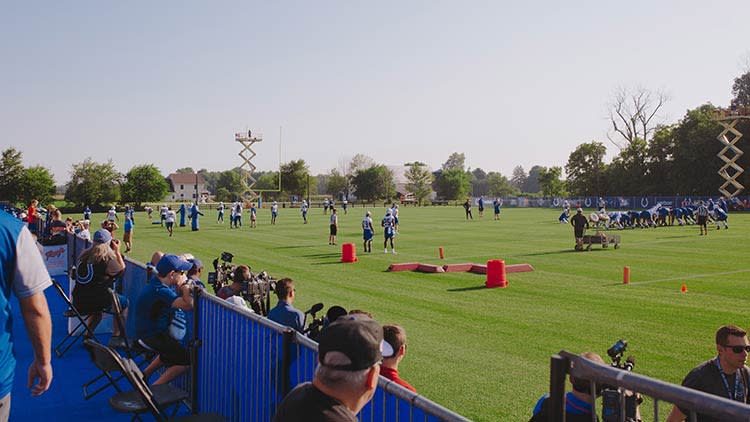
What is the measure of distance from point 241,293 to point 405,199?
110118mm

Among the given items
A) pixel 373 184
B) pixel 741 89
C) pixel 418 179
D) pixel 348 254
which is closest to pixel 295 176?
pixel 373 184

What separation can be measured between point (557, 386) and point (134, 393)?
4.73m

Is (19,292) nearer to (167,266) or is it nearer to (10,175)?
(167,266)

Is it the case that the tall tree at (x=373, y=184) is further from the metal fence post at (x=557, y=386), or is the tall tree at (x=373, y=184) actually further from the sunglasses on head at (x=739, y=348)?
the metal fence post at (x=557, y=386)

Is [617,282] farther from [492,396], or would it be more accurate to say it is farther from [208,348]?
[208,348]

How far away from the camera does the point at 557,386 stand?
268 centimetres

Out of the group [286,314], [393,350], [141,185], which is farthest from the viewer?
[141,185]

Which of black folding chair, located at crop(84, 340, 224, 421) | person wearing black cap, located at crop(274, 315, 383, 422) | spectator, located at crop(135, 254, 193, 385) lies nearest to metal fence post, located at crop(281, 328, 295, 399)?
black folding chair, located at crop(84, 340, 224, 421)

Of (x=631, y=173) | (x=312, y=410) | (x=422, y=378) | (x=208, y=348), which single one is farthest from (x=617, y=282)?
(x=631, y=173)

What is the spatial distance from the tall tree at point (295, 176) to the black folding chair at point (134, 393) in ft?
361

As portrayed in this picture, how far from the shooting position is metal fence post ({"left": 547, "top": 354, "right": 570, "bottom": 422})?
2.63m

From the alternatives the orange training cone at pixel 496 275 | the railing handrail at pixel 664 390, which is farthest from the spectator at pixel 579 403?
the orange training cone at pixel 496 275

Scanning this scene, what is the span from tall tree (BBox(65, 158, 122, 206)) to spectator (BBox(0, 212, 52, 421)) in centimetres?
8374

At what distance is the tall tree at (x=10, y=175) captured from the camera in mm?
72250
